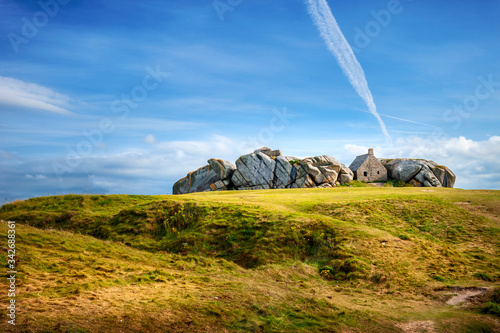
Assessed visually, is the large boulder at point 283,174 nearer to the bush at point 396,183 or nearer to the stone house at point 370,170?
the stone house at point 370,170

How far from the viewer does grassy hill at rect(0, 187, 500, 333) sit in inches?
484

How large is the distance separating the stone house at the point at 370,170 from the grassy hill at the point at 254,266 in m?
50.0

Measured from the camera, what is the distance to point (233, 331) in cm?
1209

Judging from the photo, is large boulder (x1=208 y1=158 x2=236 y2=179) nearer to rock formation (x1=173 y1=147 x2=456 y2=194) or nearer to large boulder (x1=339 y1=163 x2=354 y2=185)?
rock formation (x1=173 y1=147 x2=456 y2=194)

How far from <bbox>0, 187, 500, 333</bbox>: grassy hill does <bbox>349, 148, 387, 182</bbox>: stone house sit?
50.0 metres

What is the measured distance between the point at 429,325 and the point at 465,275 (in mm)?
8283

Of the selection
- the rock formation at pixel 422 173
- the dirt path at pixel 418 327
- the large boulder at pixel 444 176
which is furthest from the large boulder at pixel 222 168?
the dirt path at pixel 418 327

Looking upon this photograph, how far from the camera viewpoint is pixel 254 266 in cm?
2017

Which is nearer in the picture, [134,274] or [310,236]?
[134,274]

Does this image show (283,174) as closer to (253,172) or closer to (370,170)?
(253,172)

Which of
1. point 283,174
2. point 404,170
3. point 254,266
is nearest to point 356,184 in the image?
point 404,170

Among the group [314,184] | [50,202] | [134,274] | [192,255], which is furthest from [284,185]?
[134,274]

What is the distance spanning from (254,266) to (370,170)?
234ft

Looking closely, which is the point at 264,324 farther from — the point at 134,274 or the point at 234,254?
the point at 234,254
